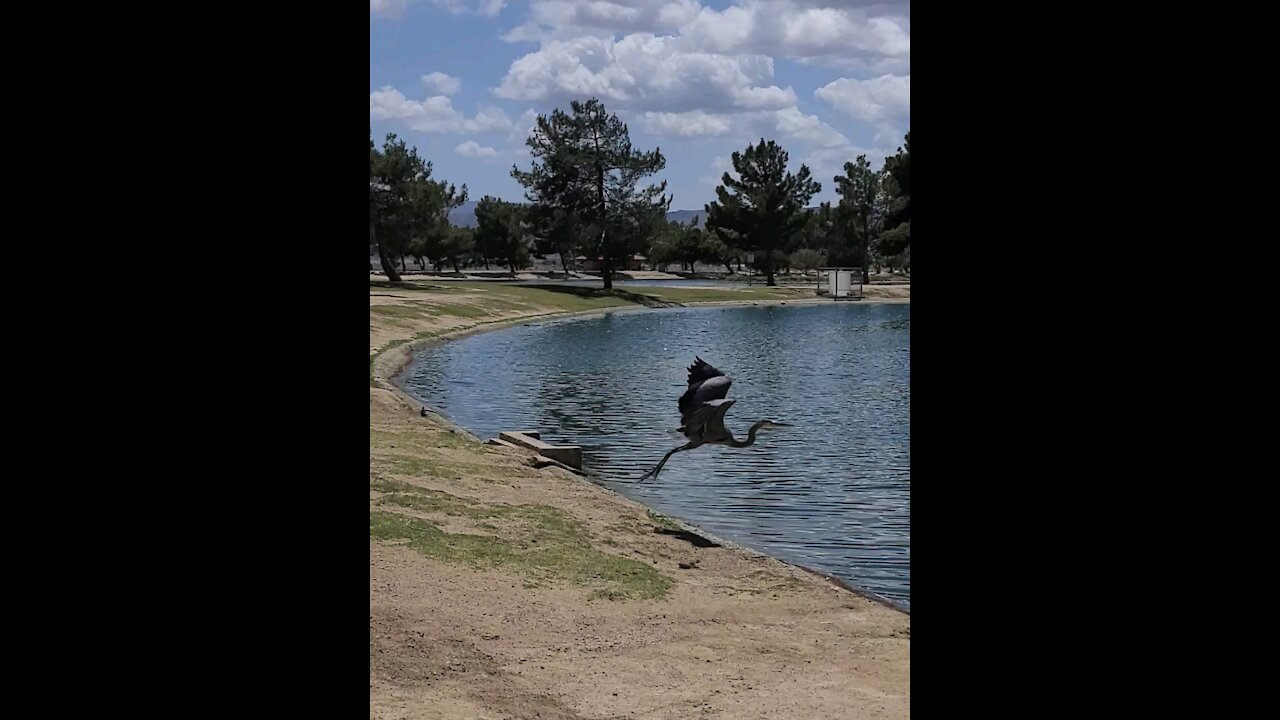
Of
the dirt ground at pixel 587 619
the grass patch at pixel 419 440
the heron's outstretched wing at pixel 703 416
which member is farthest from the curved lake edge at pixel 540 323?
the heron's outstretched wing at pixel 703 416

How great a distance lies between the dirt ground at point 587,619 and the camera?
6.73 meters

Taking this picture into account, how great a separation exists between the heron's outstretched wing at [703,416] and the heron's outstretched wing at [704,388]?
0.19 ft

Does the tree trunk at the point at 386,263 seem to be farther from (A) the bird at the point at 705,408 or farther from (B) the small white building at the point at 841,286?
(A) the bird at the point at 705,408

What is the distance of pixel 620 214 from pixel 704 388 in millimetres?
48150

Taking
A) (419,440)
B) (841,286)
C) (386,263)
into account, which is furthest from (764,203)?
(419,440)

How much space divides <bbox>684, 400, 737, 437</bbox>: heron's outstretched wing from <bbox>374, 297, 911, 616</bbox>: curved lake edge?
3.40ft

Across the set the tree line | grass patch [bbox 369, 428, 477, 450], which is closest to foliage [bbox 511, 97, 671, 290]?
the tree line

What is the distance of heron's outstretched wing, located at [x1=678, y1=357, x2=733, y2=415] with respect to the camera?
37.9 ft
